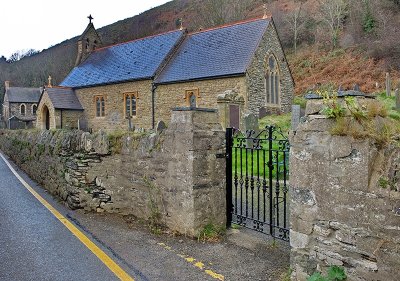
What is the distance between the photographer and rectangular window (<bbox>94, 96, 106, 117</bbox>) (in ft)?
101

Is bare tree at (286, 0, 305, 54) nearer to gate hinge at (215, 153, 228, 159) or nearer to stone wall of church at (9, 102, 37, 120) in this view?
gate hinge at (215, 153, 228, 159)

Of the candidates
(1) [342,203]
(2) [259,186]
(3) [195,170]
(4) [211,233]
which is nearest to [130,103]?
(3) [195,170]

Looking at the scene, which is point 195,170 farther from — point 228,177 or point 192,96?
point 192,96

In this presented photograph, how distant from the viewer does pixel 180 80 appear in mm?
24062

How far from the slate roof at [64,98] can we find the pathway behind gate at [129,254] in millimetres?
25546

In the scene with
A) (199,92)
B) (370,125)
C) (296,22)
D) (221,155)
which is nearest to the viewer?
(370,125)

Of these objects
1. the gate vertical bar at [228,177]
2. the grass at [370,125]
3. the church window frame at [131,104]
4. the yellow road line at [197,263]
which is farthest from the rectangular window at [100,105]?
the grass at [370,125]

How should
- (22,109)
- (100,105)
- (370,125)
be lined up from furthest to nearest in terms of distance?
(22,109)
(100,105)
(370,125)

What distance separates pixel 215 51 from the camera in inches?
960

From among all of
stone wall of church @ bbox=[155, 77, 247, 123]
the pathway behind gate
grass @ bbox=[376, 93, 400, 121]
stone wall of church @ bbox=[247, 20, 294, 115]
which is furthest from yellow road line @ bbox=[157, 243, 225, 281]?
stone wall of church @ bbox=[247, 20, 294, 115]

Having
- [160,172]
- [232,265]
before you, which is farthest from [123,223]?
[232,265]

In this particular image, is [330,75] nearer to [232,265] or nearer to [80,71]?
[80,71]

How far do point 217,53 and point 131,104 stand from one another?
27.3ft

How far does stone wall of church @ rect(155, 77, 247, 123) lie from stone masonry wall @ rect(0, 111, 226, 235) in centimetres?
1398
